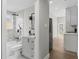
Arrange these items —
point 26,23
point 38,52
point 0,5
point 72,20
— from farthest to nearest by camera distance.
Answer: point 26,23 < point 72,20 < point 38,52 < point 0,5

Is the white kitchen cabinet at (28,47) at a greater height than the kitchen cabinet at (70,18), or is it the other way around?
the kitchen cabinet at (70,18)

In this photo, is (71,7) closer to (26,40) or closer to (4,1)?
(26,40)

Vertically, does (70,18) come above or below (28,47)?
above

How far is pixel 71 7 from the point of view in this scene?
5.39 meters

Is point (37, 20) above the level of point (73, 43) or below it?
above

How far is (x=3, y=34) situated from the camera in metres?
1.06

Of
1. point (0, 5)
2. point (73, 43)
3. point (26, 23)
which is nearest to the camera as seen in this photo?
point (0, 5)

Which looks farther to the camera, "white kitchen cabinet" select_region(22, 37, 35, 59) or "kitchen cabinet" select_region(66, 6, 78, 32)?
"kitchen cabinet" select_region(66, 6, 78, 32)

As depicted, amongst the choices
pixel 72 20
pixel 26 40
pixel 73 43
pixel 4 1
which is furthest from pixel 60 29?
pixel 4 1

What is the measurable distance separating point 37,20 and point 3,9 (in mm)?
1937

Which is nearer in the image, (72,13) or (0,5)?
(0,5)

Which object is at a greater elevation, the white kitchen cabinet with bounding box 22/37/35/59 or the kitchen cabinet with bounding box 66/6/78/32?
the kitchen cabinet with bounding box 66/6/78/32

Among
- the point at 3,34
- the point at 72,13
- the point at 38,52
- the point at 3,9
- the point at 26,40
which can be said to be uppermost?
the point at 72,13

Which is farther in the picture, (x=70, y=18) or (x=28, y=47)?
(x=70, y=18)
